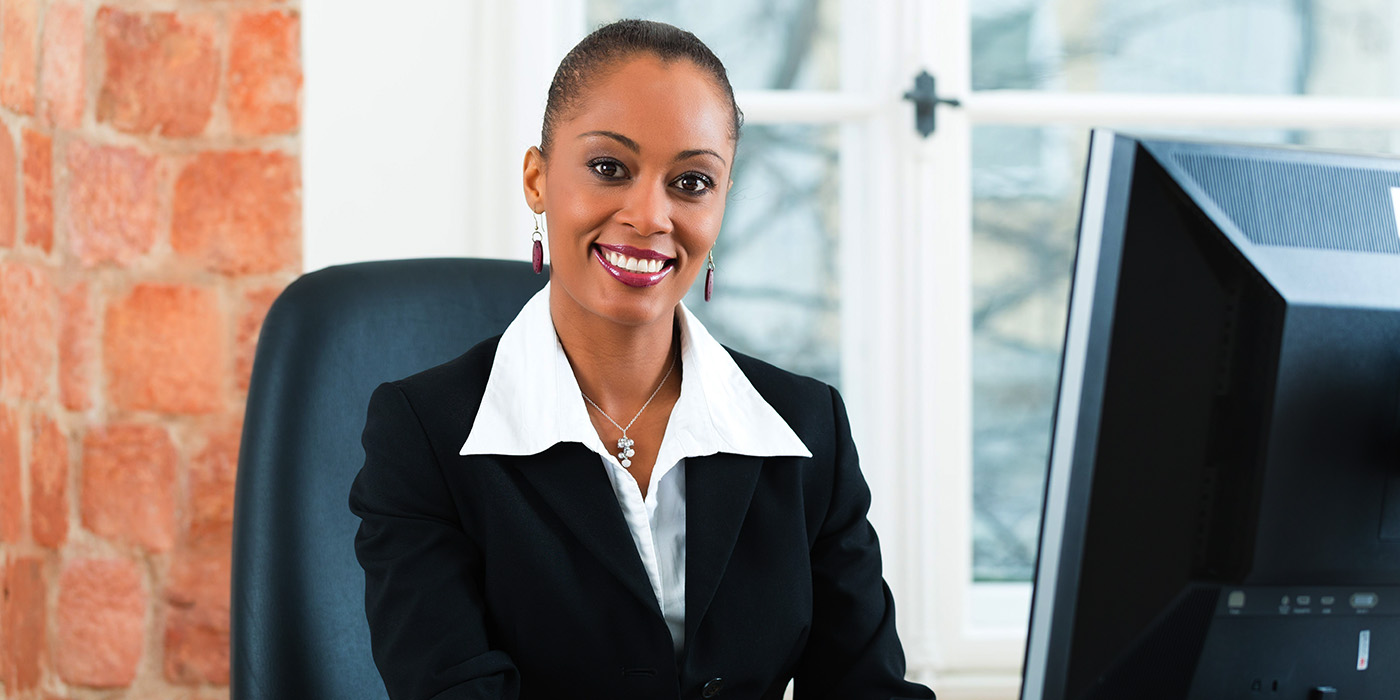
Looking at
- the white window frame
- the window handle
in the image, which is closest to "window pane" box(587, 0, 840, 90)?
the white window frame

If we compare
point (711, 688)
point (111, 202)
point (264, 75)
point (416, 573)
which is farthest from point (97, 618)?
point (711, 688)

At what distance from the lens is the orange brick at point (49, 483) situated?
1463mm

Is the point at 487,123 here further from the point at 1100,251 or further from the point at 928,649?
the point at 1100,251

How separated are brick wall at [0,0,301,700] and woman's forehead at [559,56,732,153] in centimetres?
76

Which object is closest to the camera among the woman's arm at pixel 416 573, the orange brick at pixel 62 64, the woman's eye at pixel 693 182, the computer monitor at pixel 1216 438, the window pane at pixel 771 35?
the computer monitor at pixel 1216 438

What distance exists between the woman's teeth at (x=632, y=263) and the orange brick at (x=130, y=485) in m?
0.87

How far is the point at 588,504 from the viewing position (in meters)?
0.96

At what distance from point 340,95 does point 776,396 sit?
0.86 meters

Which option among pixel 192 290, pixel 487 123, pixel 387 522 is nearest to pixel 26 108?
pixel 192 290

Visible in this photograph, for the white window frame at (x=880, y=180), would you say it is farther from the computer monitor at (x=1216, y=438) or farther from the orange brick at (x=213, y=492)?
the computer monitor at (x=1216, y=438)

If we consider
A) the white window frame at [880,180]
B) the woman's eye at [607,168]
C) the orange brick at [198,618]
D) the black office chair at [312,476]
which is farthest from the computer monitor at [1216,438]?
the orange brick at [198,618]

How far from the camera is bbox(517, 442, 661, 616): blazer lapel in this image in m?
0.94

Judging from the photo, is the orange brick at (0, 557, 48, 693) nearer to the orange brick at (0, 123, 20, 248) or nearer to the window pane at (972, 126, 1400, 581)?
the orange brick at (0, 123, 20, 248)

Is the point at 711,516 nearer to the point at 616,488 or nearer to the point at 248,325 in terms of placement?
the point at 616,488
